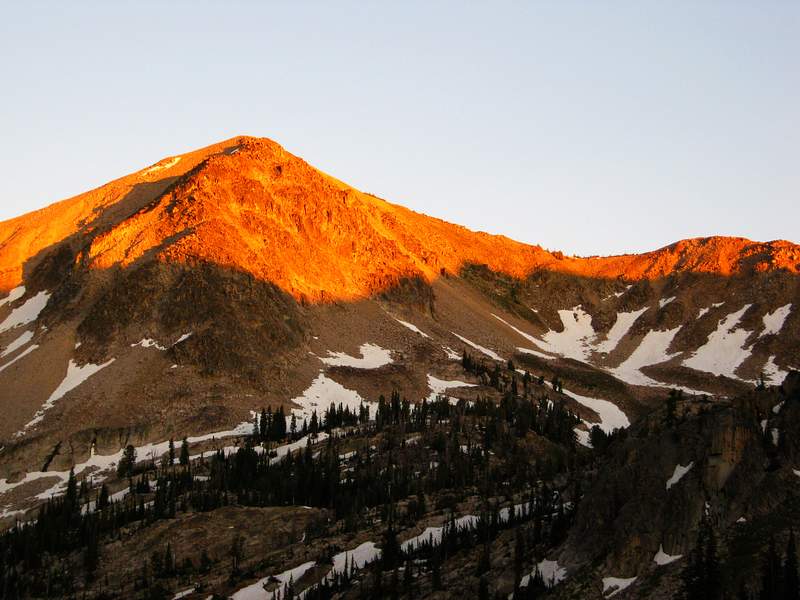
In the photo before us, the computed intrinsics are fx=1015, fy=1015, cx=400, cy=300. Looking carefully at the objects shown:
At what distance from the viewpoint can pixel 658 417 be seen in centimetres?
7700

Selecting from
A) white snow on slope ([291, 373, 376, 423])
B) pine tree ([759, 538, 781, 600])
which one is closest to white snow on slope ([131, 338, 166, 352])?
white snow on slope ([291, 373, 376, 423])

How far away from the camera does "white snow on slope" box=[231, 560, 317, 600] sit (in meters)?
89.1

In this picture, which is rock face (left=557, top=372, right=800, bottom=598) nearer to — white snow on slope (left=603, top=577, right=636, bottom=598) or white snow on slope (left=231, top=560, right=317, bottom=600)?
white snow on slope (left=603, top=577, right=636, bottom=598)

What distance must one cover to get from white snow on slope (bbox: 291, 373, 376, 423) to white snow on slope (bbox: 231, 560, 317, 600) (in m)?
72.6

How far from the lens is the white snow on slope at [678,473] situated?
224 feet

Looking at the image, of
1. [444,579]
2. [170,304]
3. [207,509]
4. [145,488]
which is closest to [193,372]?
[170,304]

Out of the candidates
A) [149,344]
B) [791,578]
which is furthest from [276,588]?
[149,344]

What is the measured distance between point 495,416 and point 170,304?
71339mm

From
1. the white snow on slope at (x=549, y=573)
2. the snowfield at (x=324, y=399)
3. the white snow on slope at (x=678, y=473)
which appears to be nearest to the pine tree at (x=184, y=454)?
the snowfield at (x=324, y=399)

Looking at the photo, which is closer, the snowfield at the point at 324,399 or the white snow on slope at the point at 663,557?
the white snow on slope at the point at 663,557

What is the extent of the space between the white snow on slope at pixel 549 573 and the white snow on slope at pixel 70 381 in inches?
4340

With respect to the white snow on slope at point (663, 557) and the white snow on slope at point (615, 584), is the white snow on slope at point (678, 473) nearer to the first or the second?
the white snow on slope at point (663, 557)

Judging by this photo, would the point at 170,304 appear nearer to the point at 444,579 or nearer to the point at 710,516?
the point at 444,579

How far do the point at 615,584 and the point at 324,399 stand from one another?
116 meters
